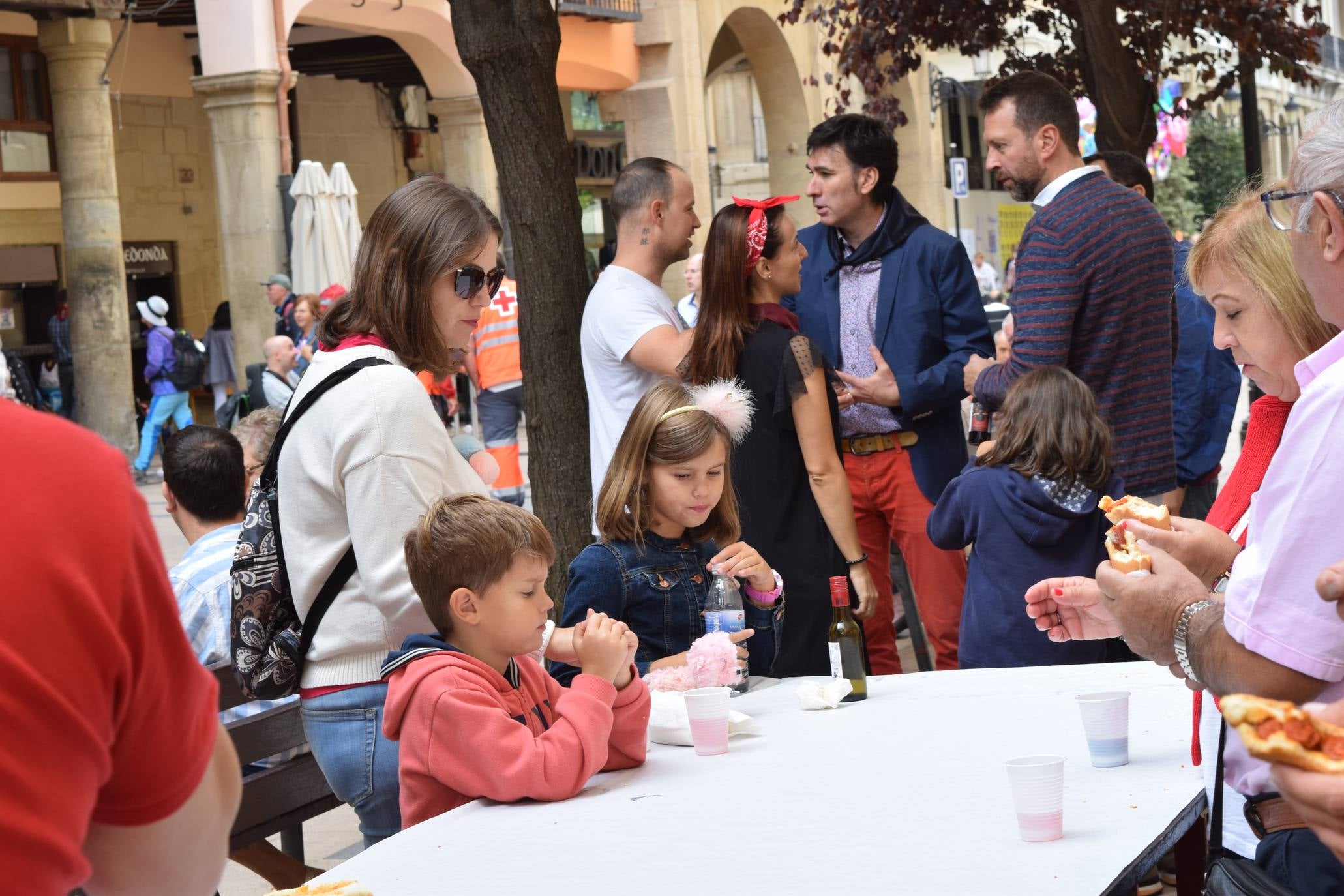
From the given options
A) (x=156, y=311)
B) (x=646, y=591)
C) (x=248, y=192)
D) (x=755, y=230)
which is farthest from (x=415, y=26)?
(x=646, y=591)

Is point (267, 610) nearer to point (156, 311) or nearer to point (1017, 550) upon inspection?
point (1017, 550)

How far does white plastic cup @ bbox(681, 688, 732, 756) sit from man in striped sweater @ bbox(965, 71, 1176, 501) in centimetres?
203

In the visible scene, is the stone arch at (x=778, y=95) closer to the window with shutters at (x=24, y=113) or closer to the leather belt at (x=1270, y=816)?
the window with shutters at (x=24, y=113)

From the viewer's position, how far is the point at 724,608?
3846 millimetres

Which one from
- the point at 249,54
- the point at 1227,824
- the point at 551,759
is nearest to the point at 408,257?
the point at 551,759

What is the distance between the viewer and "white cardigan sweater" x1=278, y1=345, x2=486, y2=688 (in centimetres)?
312

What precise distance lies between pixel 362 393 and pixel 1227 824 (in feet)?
5.82

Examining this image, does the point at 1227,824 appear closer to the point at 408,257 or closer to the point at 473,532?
the point at 473,532

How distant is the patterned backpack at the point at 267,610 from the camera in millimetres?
3244

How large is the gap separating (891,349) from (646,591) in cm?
188

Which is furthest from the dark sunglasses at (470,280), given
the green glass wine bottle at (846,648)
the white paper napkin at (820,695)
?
the white paper napkin at (820,695)

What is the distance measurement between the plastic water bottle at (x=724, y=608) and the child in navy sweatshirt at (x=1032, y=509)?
1.04m

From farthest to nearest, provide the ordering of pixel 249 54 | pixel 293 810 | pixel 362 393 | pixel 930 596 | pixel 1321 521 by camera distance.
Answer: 1. pixel 249 54
2. pixel 930 596
3. pixel 293 810
4. pixel 362 393
5. pixel 1321 521

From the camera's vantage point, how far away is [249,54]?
54.5ft
